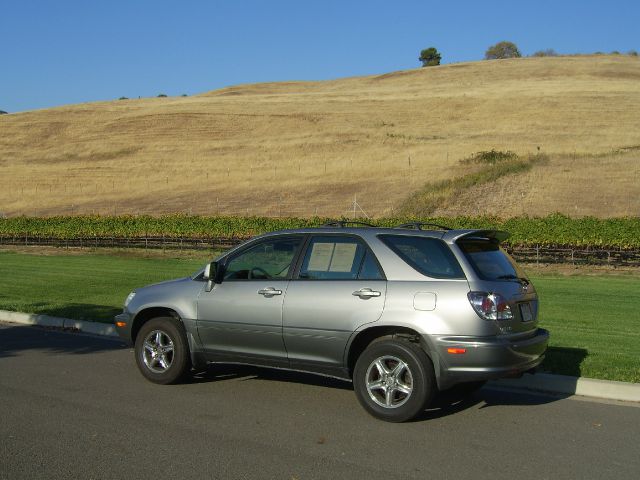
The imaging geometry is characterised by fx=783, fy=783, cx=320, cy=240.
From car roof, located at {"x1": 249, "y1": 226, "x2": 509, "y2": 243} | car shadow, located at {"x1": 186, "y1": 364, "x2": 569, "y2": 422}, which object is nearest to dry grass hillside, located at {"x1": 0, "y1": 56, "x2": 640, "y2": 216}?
car shadow, located at {"x1": 186, "y1": 364, "x2": 569, "y2": 422}

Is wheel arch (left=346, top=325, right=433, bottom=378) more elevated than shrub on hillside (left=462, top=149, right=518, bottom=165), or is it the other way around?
shrub on hillside (left=462, top=149, right=518, bottom=165)

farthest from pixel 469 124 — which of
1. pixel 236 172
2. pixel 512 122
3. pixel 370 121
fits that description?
pixel 236 172

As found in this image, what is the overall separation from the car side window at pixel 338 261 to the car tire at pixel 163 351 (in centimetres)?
165

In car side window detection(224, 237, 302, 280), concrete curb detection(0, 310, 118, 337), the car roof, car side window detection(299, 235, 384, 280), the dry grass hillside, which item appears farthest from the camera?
the dry grass hillside

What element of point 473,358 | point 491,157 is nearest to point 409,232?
point 473,358

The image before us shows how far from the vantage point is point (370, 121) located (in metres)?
76.6

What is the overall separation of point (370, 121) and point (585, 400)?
230ft

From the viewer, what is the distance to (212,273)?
8102 mm

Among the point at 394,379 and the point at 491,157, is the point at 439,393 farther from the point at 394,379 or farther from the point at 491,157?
the point at 491,157

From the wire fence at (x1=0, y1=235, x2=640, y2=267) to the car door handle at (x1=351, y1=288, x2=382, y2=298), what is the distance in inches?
977

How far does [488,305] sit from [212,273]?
9.57 feet

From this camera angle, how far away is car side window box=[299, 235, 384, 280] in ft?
24.1

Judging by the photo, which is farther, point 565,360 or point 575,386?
point 565,360

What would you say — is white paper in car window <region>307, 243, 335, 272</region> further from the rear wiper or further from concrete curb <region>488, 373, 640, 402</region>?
concrete curb <region>488, 373, 640, 402</region>
